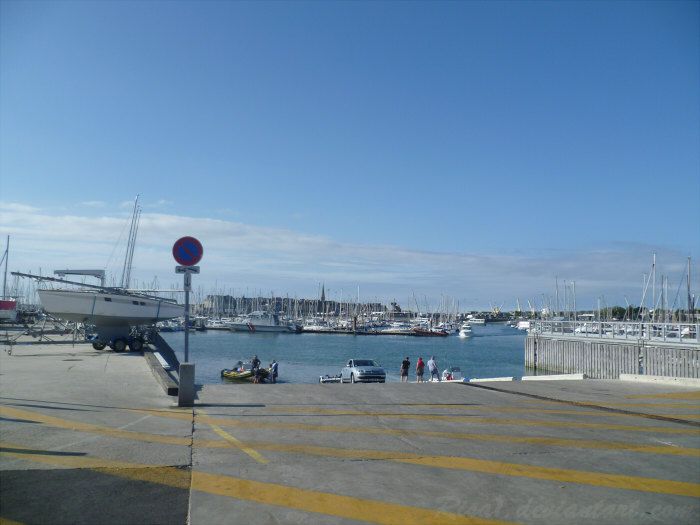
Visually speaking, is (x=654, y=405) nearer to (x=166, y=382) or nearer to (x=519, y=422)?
(x=519, y=422)

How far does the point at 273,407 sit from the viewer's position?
1268cm

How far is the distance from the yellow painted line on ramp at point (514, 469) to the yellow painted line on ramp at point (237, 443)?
0.24m

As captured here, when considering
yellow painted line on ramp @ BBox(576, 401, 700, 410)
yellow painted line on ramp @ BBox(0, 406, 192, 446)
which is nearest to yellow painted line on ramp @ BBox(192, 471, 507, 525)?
yellow painted line on ramp @ BBox(0, 406, 192, 446)

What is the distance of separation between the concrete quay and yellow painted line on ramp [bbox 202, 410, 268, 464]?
5 cm

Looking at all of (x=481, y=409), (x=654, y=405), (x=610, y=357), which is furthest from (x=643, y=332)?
(x=481, y=409)

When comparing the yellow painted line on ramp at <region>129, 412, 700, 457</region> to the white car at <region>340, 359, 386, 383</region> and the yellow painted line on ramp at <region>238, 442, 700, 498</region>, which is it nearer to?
the yellow painted line on ramp at <region>238, 442, 700, 498</region>

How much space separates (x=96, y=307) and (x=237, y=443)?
2503cm

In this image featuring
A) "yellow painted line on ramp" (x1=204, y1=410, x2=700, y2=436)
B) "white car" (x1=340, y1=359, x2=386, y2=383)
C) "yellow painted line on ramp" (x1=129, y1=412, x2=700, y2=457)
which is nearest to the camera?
"yellow painted line on ramp" (x1=129, y1=412, x2=700, y2=457)

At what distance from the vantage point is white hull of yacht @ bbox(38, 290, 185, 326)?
30844 mm

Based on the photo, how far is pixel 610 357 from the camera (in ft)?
135

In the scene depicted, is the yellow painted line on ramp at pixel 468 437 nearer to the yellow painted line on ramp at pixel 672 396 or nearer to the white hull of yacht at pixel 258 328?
the yellow painted line on ramp at pixel 672 396

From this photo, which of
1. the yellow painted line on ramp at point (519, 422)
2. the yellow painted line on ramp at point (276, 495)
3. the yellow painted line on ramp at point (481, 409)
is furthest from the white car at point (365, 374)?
the yellow painted line on ramp at point (276, 495)

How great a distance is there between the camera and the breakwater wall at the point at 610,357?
33469 mm

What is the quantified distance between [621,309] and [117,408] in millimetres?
→ 196034
